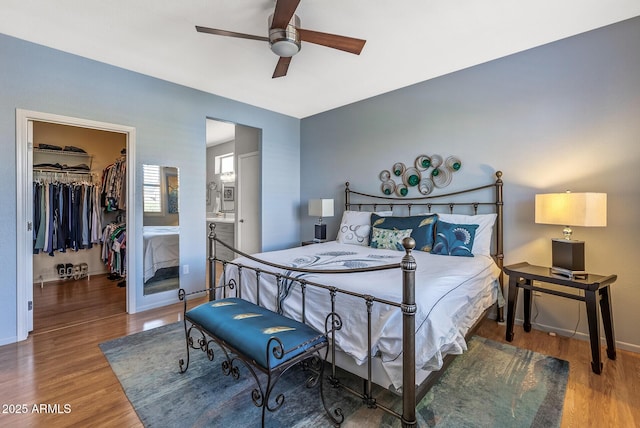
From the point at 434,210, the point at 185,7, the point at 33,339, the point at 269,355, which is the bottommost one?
the point at 33,339

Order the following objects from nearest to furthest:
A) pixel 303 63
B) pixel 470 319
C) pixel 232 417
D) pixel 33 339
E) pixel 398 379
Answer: pixel 398 379
pixel 232 417
pixel 470 319
pixel 33 339
pixel 303 63

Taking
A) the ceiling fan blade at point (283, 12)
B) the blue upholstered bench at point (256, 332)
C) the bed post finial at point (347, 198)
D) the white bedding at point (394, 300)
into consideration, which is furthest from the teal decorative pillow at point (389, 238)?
the ceiling fan blade at point (283, 12)

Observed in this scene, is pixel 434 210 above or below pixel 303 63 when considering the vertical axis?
below

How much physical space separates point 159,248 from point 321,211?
218 cm

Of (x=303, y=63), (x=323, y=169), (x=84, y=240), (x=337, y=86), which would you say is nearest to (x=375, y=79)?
(x=337, y=86)

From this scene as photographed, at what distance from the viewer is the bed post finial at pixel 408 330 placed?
4.63 ft

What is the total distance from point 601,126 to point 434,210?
163 centimetres

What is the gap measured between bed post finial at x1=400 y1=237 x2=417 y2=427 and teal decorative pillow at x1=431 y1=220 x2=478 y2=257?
1654mm

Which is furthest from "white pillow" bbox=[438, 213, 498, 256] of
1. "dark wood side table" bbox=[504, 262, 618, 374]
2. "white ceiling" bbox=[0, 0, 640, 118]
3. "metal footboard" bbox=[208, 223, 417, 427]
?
"metal footboard" bbox=[208, 223, 417, 427]

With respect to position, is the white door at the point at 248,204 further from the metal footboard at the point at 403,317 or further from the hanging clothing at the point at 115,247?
the metal footboard at the point at 403,317

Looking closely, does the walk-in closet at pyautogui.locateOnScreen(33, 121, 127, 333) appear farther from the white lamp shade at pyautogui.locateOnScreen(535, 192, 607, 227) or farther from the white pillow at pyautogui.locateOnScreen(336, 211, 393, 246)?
the white lamp shade at pyautogui.locateOnScreen(535, 192, 607, 227)

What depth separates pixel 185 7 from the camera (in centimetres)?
226

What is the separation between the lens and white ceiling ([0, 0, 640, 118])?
226 centimetres

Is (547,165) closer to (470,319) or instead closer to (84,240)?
(470,319)
